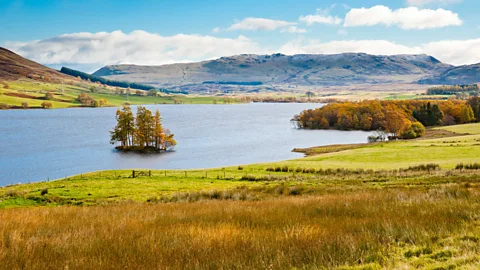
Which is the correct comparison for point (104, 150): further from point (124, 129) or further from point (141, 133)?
point (141, 133)

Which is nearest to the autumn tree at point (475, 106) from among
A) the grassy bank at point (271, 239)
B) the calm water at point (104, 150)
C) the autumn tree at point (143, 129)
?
the calm water at point (104, 150)

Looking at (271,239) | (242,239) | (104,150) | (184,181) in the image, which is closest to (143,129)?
(104,150)

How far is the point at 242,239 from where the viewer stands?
27.5 ft

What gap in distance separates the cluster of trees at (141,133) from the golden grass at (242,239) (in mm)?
87936

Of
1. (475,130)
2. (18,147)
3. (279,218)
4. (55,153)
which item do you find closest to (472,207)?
(279,218)

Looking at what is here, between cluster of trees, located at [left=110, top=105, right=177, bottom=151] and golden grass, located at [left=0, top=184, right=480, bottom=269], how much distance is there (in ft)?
289

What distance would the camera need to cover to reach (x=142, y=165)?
78.0 metres

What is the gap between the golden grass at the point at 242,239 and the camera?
6.92m

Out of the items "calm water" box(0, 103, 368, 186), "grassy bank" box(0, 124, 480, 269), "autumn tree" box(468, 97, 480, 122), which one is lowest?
"calm water" box(0, 103, 368, 186)

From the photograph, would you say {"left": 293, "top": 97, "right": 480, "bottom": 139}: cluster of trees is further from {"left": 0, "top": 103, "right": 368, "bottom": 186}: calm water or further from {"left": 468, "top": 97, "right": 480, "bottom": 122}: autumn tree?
{"left": 0, "top": 103, "right": 368, "bottom": 186}: calm water

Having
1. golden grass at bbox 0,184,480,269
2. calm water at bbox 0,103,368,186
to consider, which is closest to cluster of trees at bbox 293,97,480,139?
calm water at bbox 0,103,368,186

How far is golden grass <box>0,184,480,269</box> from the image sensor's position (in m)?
6.92

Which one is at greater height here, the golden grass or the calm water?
the golden grass

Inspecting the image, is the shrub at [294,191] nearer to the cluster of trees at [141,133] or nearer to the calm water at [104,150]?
the calm water at [104,150]
